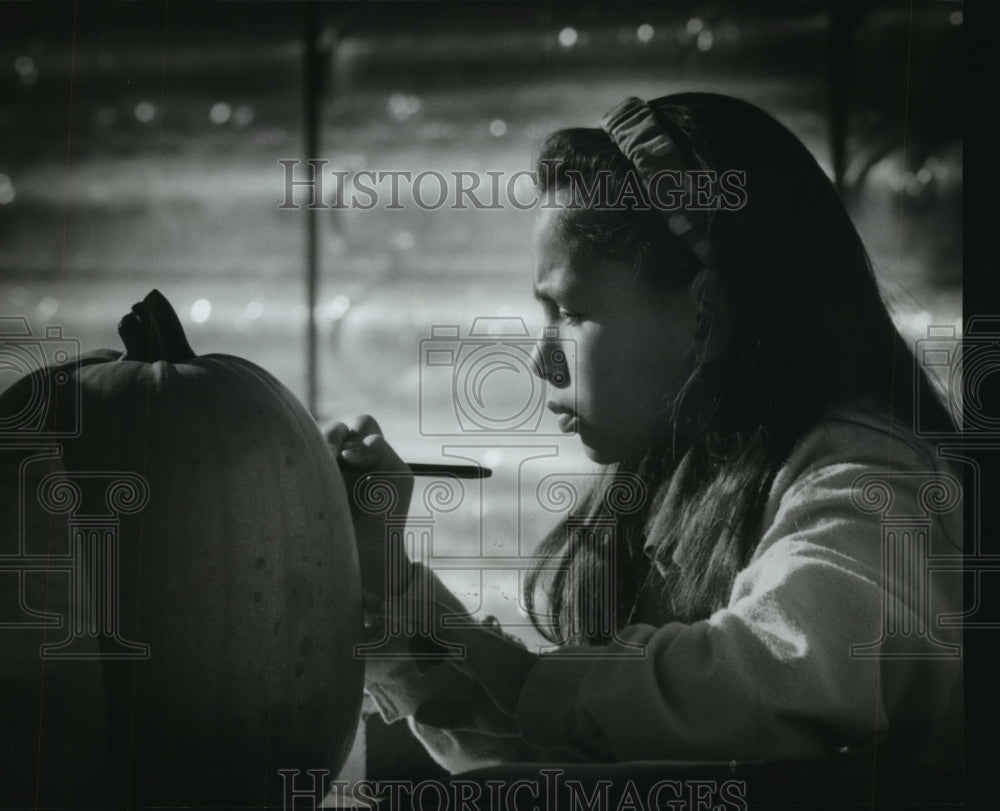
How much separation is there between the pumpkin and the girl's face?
33 centimetres

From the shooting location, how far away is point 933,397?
5.11ft

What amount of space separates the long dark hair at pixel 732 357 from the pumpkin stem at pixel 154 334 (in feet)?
1.72

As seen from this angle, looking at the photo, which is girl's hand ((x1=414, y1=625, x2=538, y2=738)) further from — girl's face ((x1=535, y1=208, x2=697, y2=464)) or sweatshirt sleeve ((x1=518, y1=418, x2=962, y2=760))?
girl's face ((x1=535, y1=208, x2=697, y2=464))

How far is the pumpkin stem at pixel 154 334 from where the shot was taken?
1.47 metres

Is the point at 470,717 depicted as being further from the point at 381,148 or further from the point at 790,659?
the point at 381,148

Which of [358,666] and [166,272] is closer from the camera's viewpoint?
[358,666]

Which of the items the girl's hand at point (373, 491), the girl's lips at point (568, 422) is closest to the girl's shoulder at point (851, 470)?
the girl's lips at point (568, 422)

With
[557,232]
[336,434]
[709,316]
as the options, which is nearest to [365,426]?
[336,434]

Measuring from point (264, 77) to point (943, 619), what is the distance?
1.17 metres

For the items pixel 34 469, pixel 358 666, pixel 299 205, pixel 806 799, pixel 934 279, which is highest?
pixel 299 205

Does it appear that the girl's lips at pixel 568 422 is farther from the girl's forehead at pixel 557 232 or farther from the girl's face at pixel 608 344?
the girl's forehead at pixel 557 232

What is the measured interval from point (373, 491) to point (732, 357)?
499 millimetres

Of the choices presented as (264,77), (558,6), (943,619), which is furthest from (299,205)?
(943,619)

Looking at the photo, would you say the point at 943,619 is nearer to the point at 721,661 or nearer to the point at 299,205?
the point at 721,661
